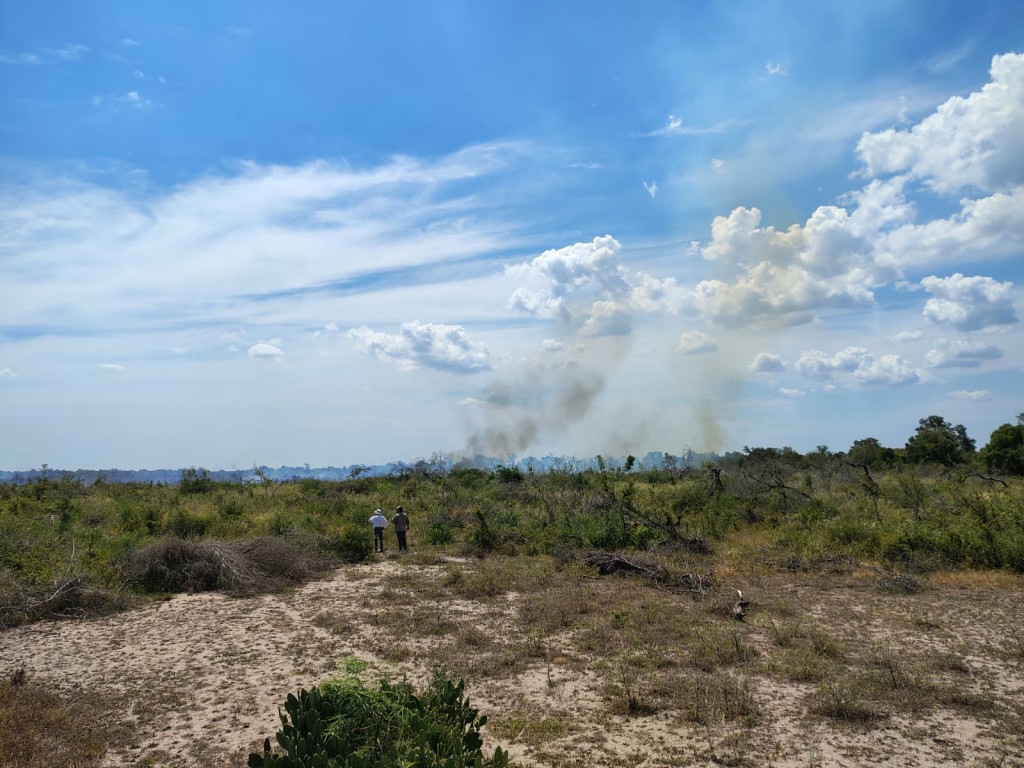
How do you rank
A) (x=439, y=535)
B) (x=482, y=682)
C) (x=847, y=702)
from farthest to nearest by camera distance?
(x=439, y=535)
(x=482, y=682)
(x=847, y=702)

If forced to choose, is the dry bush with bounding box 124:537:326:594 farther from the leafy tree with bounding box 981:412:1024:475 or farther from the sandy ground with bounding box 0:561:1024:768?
the leafy tree with bounding box 981:412:1024:475

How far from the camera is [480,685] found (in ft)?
23.8

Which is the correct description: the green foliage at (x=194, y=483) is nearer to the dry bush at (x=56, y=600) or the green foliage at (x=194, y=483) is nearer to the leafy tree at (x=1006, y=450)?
the dry bush at (x=56, y=600)

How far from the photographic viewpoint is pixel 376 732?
12.8ft

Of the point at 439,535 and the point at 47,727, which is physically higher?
the point at 439,535

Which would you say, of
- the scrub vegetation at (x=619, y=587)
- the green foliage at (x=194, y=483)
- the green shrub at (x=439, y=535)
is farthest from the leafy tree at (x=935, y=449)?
the green foliage at (x=194, y=483)

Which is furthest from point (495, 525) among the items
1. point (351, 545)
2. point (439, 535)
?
point (351, 545)

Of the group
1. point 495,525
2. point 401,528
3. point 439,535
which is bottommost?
point 439,535

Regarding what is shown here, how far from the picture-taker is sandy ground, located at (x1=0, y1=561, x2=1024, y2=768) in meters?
5.64

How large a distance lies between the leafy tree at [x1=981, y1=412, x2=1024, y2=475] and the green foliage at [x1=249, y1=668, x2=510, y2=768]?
98.7 feet

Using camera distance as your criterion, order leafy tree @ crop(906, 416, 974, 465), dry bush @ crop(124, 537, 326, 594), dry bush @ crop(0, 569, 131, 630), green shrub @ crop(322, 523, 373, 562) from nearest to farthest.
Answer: dry bush @ crop(0, 569, 131, 630) → dry bush @ crop(124, 537, 326, 594) → green shrub @ crop(322, 523, 373, 562) → leafy tree @ crop(906, 416, 974, 465)

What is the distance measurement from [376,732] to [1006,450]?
105 feet

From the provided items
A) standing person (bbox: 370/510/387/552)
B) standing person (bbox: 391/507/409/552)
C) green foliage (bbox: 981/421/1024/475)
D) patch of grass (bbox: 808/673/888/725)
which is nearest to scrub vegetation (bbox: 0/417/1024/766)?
→ patch of grass (bbox: 808/673/888/725)

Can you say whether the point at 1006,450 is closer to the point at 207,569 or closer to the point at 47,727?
the point at 207,569
